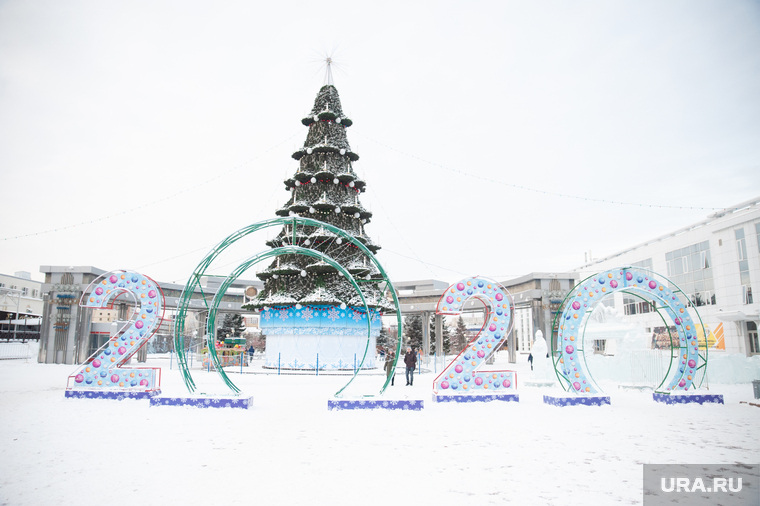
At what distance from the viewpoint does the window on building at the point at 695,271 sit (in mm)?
36781

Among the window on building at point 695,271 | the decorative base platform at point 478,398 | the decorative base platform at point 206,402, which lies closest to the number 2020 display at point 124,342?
the decorative base platform at point 206,402

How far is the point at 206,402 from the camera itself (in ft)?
41.1

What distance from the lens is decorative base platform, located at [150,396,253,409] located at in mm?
12453

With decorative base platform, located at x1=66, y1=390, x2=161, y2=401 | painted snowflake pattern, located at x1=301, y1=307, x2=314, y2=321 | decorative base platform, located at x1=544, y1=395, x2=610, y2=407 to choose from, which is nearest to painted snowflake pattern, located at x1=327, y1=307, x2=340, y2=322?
painted snowflake pattern, located at x1=301, y1=307, x2=314, y2=321

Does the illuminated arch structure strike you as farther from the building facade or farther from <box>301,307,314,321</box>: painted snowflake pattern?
the building facade

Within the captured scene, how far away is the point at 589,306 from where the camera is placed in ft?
48.9

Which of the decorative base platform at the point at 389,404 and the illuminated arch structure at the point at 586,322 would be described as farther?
the illuminated arch structure at the point at 586,322

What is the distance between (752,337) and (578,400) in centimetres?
2815

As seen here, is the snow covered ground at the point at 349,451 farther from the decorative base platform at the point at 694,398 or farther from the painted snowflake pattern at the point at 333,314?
the painted snowflake pattern at the point at 333,314

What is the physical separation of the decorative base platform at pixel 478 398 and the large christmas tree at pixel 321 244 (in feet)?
37.7

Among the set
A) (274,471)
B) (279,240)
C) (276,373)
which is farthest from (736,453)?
(279,240)

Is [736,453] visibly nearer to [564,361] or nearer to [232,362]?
[564,361]

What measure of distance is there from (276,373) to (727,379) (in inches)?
883

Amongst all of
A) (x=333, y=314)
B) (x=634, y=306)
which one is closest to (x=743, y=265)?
(x=634, y=306)
